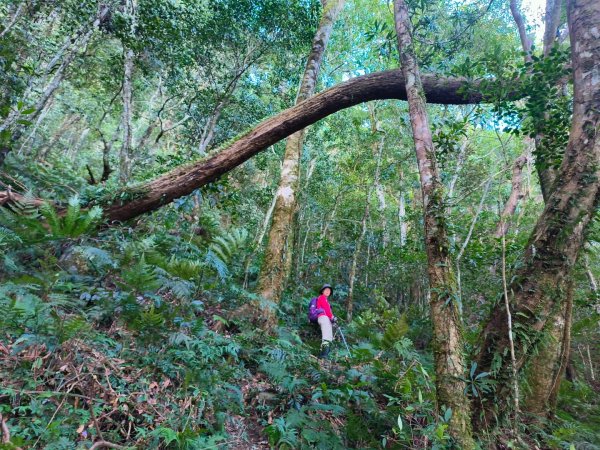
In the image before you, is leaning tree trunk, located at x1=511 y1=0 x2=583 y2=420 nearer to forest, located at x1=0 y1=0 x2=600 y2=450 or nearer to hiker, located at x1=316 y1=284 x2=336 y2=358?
forest, located at x1=0 y1=0 x2=600 y2=450

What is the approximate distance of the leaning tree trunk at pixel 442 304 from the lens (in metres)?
2.39

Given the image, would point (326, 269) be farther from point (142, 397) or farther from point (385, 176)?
point (142, 397)

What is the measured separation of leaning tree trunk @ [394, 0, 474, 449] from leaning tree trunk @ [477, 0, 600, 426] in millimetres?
387

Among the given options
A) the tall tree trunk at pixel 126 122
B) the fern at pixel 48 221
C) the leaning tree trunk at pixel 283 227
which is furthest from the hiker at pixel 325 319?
the tall tree trunk at pixel 126 122

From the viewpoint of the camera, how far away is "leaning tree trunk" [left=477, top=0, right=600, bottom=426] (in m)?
2.63

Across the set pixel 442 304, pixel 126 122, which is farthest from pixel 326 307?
pixel 126 122

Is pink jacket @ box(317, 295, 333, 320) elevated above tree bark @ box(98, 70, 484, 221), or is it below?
below

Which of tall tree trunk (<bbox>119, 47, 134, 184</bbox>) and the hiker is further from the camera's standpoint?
tall tree trunk (<bbox>119, 47, 134, 184</bbox>)

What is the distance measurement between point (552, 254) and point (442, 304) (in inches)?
38.5

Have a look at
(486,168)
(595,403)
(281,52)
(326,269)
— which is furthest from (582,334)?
(281,52)

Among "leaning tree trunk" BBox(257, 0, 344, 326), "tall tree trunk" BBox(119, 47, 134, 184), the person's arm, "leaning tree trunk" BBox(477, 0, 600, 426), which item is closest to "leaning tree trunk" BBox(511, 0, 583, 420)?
"leaning tree trunk" BBox(477, 0, 600, 426)

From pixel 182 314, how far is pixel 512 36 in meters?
13.7

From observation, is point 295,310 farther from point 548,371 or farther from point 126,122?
point 126,122

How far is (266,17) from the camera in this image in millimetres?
8539
